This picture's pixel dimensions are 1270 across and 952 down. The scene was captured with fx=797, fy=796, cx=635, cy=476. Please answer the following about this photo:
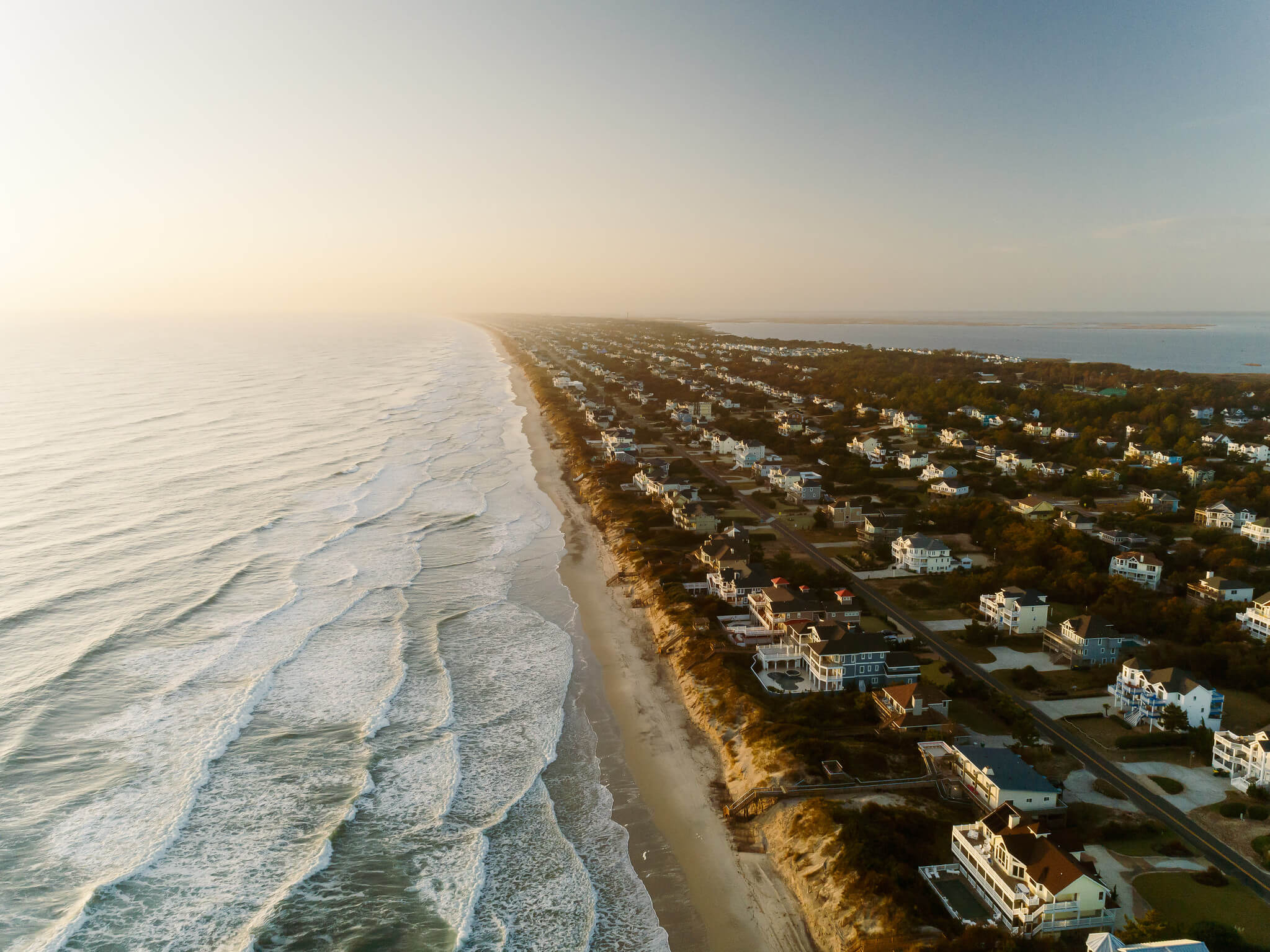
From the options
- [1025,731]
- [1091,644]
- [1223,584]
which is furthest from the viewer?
[1223,584]

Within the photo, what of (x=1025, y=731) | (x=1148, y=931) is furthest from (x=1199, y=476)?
(x=1148, y=931)

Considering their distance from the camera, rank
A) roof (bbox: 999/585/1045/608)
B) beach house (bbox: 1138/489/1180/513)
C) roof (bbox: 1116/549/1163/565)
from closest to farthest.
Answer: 1. roof (bbox: 999/585/1045/608)
2. roof (bbox: 1116/549/1163/565)
3. beach house (bbox: 1138/489/1180/513)

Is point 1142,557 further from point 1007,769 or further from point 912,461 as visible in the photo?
point 912,461

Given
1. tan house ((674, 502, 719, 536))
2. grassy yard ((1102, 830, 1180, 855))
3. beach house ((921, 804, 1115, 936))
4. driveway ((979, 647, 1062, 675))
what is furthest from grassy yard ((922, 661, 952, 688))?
tan house ((674, 502, 719, 536))

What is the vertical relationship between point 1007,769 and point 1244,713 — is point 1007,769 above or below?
above

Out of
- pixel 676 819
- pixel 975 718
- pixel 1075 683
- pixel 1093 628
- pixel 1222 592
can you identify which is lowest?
pixel 676 819

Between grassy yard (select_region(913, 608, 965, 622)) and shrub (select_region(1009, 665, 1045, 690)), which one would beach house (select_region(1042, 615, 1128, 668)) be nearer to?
shrub (select_region(1009, 665, 1045, 690))

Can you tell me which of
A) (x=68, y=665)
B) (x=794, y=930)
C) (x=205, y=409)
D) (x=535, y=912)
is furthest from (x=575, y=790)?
(x=205, y=409)
